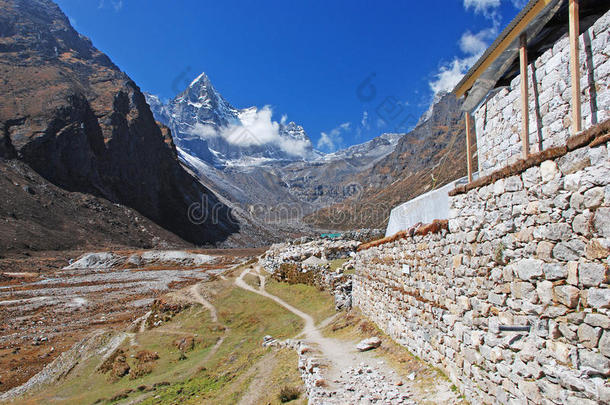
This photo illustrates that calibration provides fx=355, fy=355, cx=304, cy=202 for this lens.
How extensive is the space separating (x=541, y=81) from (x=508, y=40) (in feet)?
3.64

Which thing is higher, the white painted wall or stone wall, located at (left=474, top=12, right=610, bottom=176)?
stone wall, located at (left=474, top=12, right=610, bottom=176)

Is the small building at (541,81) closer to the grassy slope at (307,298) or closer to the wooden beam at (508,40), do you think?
the wooden beam at (508,40)

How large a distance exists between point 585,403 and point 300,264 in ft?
94.3

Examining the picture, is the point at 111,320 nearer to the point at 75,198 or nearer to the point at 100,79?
the point at 75,198

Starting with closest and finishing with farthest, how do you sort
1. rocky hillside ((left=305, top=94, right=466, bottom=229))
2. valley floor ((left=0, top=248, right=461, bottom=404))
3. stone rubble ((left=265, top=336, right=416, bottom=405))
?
stone rubble ((left=265, top=336, right=416, bottom=405)) → valley floor ((left=0, top=248, right=461, bottom=404)) → rocky hillside ((left=305, top=94, right=466, bottom=229))

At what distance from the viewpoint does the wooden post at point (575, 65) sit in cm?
512

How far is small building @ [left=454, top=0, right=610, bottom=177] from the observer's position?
520cm

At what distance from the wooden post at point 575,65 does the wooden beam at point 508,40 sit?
2.94 ft

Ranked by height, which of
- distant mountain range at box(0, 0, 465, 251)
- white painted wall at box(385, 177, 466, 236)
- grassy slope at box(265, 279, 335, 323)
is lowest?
grassy slope at box(265, 279, 335, 323)

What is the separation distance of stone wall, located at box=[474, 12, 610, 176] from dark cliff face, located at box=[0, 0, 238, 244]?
→ 111827mm

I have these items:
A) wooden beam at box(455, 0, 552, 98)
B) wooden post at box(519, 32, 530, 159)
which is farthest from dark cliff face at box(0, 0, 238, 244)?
wooden post at box(519, 32, 530, 159)

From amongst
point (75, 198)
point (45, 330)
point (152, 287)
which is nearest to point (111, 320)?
point (45, 330)

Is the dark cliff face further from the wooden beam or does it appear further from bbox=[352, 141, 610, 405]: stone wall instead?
bbox=[352, 141, 610, 405]: stone wall

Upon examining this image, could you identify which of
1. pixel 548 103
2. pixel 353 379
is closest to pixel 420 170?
pixel 353 379
